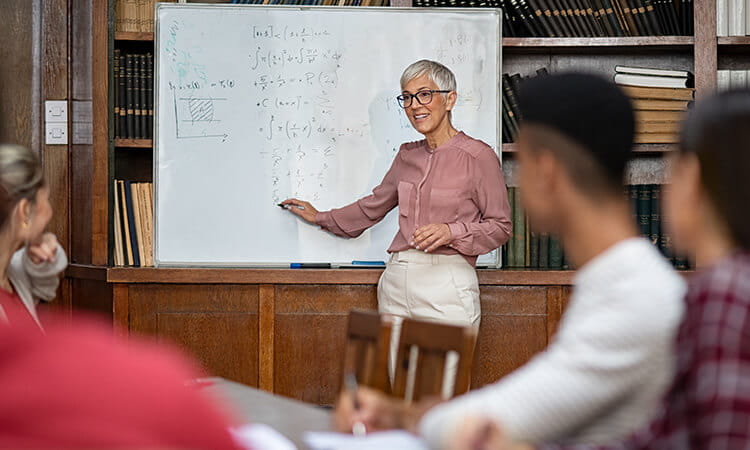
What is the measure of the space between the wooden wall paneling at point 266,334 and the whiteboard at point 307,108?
17cm

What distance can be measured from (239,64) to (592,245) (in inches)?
116

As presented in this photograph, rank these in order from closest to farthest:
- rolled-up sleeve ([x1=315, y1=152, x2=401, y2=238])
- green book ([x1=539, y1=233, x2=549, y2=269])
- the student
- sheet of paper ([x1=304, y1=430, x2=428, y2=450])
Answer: the student
sheet of paper ([x1=304, y1=430, x2=428, y2=450])
rolled-up sleeve ([x1=315, y1=152, x2=401, y2=238])
green book ([x1=539, y1=233, x2=549, y2=269])

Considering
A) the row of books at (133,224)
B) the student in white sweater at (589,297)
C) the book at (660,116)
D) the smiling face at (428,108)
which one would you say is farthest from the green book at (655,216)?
the student in white sweater at (589,297)

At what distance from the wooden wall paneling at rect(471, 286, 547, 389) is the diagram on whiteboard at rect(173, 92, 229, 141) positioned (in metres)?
1.31

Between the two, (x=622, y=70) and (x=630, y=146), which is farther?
(x=622, y=70)

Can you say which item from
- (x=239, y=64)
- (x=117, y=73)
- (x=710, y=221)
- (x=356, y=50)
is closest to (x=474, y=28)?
(x=356, y=50)

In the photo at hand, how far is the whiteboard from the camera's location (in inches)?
159

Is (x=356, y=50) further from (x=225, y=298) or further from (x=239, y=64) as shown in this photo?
(x=225, y=298)

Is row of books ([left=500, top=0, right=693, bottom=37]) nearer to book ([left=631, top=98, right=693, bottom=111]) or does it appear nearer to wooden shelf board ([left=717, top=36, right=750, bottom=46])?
wooden shelf board ([left=717, top=36, right=750, bottom=46])

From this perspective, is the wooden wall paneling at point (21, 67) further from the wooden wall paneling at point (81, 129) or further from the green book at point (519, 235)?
the green book at point (519, 235)

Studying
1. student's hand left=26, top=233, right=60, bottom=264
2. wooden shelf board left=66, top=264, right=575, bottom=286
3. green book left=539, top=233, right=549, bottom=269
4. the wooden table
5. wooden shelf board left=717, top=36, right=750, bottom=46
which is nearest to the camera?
the wooden table

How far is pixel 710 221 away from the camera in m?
1.12

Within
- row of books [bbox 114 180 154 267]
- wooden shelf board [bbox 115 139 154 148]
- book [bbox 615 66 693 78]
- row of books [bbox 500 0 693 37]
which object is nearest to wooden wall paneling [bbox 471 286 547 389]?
book [bbox 615 66 693 78]

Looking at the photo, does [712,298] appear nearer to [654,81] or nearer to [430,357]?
[430,357]
